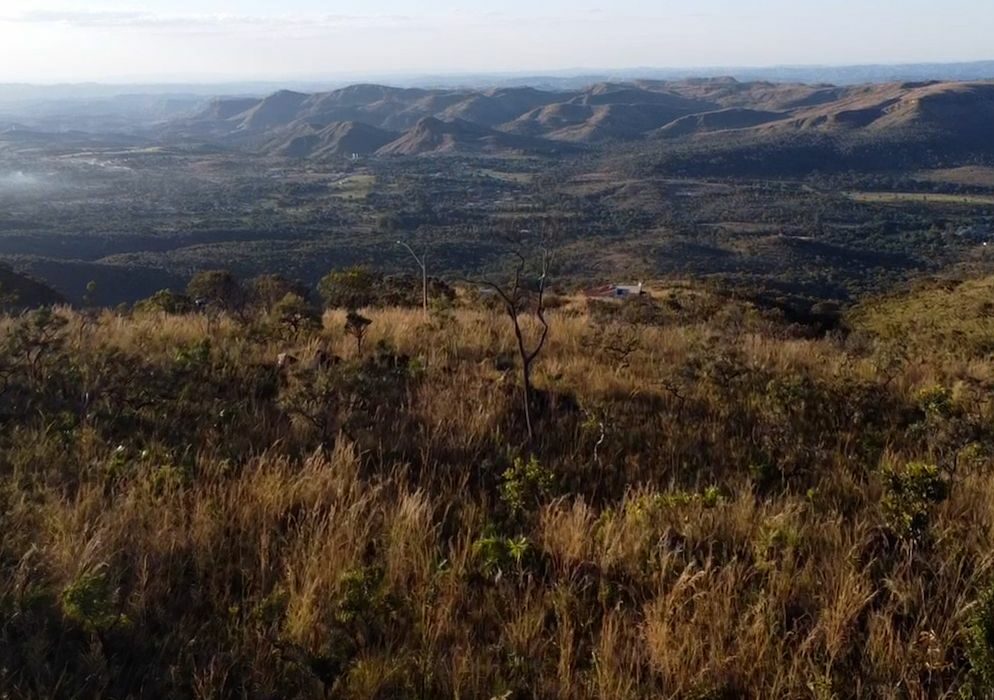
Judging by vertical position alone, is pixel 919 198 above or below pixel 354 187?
below

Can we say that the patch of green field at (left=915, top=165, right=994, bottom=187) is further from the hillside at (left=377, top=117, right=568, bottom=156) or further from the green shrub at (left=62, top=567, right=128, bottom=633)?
the green shrub at (left=62, top=567, right=128, bottom=633)

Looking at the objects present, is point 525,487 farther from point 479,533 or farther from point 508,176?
point 508,176

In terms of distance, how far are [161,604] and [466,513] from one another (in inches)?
41.3

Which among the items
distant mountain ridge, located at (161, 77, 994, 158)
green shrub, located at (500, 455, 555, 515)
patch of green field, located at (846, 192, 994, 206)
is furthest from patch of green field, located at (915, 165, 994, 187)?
green shrub, located at (500, 455, 555, 515)

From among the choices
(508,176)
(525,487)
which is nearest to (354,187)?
(508,176)

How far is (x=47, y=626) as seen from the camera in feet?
6.72

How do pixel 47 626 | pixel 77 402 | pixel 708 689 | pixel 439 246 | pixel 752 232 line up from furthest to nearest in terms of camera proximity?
pixel 752 232 → pixel 439 246 → pixel 77 402 → pixel 47 626 → pixel 708 689

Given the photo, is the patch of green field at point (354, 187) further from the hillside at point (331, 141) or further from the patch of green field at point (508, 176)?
the hillside at point (331, 141)

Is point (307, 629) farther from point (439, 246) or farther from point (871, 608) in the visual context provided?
point (439, 246)

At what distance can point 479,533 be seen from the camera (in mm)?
2721

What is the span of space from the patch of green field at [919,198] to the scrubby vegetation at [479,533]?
106075 mm

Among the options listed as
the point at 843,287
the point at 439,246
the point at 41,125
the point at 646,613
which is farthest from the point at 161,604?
the point at 41,125

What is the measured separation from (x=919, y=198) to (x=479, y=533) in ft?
375

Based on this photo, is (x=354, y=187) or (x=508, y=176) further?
(x=508, y=176)
